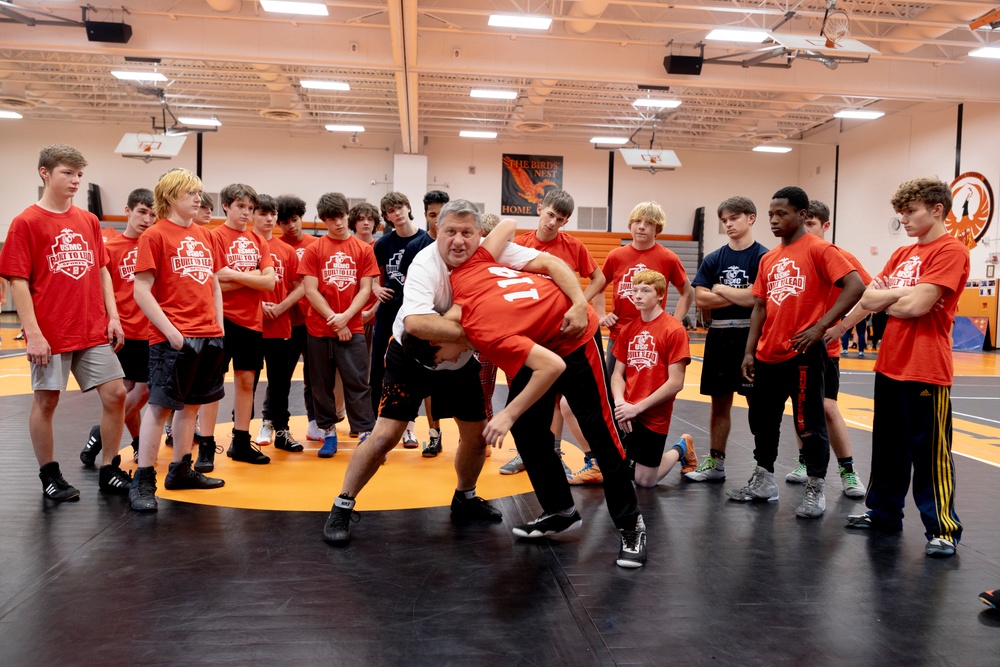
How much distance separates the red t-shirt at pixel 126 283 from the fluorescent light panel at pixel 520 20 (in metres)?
8.88

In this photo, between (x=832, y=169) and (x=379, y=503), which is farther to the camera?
(x=832, y=169)

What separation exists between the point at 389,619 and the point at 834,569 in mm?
1880

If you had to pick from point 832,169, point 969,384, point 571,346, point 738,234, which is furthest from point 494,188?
point 571,346

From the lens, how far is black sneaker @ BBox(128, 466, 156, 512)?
3.58 metres

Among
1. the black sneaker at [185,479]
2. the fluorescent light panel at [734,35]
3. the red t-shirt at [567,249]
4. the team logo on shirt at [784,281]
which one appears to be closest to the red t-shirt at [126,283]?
the black sneaker at [185,479]

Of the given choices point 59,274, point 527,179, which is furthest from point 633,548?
point 527,179

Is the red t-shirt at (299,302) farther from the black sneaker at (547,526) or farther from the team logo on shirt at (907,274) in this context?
the team logo on shirt at (907,274)

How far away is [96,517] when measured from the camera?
348cm

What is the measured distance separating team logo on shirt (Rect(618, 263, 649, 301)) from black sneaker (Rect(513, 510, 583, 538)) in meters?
1.76

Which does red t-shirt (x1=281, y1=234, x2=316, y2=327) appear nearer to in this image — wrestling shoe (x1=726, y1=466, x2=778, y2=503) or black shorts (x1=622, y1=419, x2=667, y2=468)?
black shorts (x1=622, y1=419, x2=667, y2=468)

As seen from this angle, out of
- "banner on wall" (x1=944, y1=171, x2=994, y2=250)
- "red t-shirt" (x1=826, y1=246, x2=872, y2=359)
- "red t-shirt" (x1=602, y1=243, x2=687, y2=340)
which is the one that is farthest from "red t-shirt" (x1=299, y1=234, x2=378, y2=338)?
"banner on wall" (x1=944, y1=171, x2=994, y2=250)

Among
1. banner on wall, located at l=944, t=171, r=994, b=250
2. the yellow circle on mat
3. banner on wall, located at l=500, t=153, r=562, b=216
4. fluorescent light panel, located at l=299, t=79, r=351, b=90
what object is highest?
fluorescent light panel, located at l=299, t=79, r=351, b=90

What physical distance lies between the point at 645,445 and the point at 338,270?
2.45m

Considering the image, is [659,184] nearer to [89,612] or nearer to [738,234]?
[738,234]
